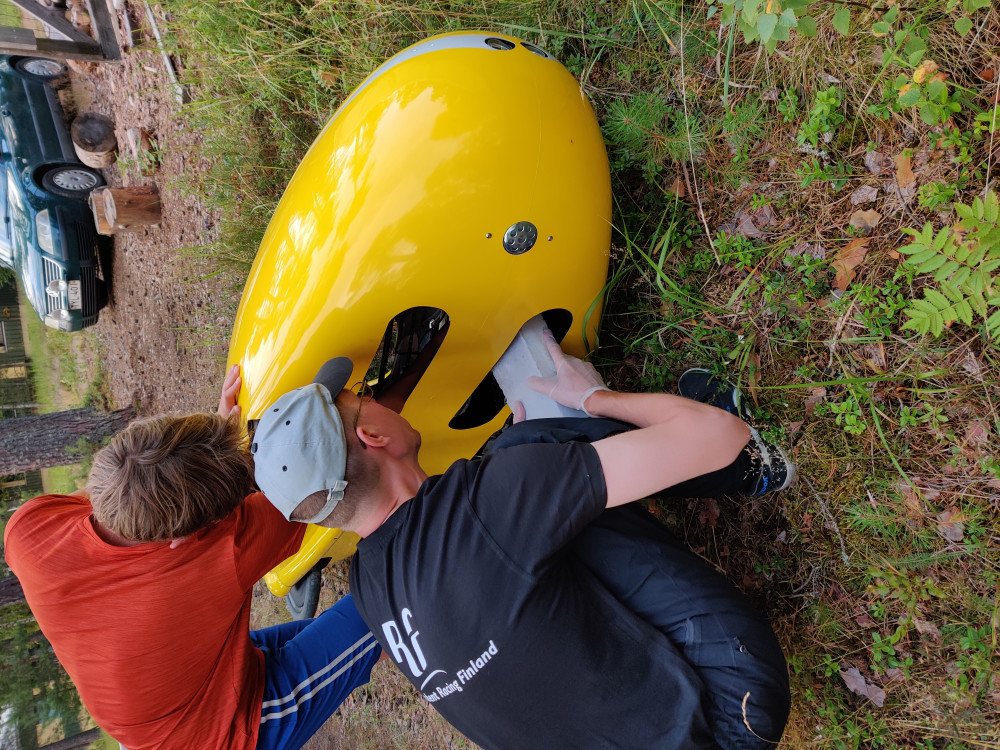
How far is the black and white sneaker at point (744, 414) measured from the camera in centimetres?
223

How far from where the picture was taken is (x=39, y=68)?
556 centimetres

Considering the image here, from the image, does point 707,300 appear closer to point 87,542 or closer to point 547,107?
point 547,107

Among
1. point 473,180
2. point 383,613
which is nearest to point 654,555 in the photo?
point 383,613

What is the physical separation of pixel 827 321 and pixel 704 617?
117 cm

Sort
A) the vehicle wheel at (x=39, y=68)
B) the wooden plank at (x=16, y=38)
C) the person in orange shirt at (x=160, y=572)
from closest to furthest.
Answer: the person in orange shirt at (x=160, y=572)
the wooden plank at (x=16, y=38)
the vehicle wheel at (x=39, y=68)

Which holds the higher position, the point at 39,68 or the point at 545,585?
the point at 39,68

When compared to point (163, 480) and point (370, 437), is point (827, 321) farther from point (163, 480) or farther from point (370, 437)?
point (163, 480)

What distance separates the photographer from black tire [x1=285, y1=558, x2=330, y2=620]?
2727mm

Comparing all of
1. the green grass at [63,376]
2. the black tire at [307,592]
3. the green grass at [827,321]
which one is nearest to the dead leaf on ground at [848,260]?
the green grass at [827,321]

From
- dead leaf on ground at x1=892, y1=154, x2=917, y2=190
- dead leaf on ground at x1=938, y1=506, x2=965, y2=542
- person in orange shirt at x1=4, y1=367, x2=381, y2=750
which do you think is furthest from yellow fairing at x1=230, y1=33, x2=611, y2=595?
dead leaf on ground at x1=938, y1=506, x2=965, y2=542

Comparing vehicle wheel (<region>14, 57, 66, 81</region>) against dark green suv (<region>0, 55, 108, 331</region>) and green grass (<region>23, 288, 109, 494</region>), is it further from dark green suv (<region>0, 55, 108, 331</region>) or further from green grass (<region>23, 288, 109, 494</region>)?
green grass (<region>23, 288, 109, 494</region>)

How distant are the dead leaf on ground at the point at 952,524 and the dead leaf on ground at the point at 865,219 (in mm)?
974

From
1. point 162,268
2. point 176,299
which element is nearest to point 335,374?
point 176,299

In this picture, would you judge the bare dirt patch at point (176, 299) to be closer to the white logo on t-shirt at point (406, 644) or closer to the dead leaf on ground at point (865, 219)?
the white logo on t-shirt at point (406, 644)
